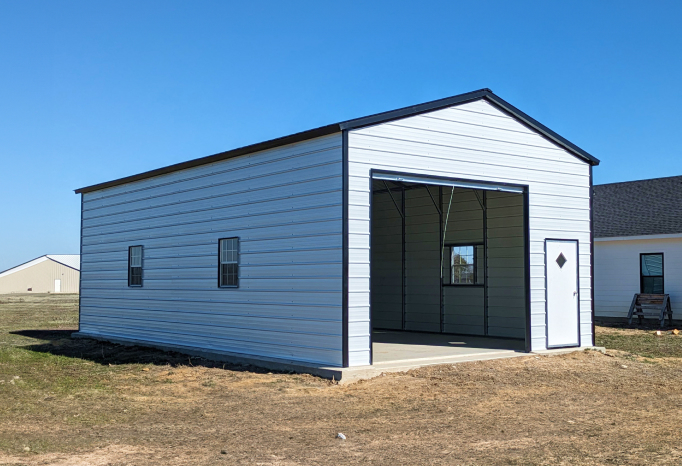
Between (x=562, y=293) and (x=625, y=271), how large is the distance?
10141 millimetres

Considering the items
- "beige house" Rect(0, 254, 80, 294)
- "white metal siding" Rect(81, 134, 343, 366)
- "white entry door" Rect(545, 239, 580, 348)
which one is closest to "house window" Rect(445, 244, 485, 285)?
"white entry door" Rect(545, 239, 580, 348)

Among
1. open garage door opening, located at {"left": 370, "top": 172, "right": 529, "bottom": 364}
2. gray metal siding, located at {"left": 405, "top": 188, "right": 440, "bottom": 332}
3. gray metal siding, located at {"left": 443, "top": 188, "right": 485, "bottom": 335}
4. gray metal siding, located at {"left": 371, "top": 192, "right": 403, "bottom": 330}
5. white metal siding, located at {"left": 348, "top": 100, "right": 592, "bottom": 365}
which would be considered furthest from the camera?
gray metal siding, located at {"left": 371, "top": 192, "right": 403, "bottom": 330}

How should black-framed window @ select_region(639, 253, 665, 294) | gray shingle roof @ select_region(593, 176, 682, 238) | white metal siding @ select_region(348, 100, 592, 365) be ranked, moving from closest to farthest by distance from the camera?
white metal siding @ select_region(348, 100, 592, 365)
black-framed window @ select_region(639, 253, 665, 294)
gray shingle roof @ select_region(593, 176, 682, 238)

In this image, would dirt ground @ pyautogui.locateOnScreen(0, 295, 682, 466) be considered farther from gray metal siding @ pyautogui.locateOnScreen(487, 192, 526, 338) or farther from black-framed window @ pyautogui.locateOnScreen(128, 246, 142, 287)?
black-framed window @ pyautogui.locateOnScreen(128, 246, 142, 287)

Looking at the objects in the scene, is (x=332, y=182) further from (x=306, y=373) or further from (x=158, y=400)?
(x=158, y=400)

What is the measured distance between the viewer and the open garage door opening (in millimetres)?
16078

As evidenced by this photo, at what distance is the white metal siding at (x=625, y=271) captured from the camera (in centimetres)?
2172

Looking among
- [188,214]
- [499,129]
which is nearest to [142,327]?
[188,214]

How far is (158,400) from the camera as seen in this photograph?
974cm

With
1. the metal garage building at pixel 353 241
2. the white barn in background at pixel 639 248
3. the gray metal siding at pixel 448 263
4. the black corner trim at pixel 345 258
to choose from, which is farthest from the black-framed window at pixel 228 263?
the white barn in background at pixel 639 248

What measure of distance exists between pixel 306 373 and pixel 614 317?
50.6 ft

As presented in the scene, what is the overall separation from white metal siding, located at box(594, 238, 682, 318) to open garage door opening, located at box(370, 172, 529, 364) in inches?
317

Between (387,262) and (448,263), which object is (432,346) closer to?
(448,263)

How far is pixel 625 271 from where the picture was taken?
23.0 meters
